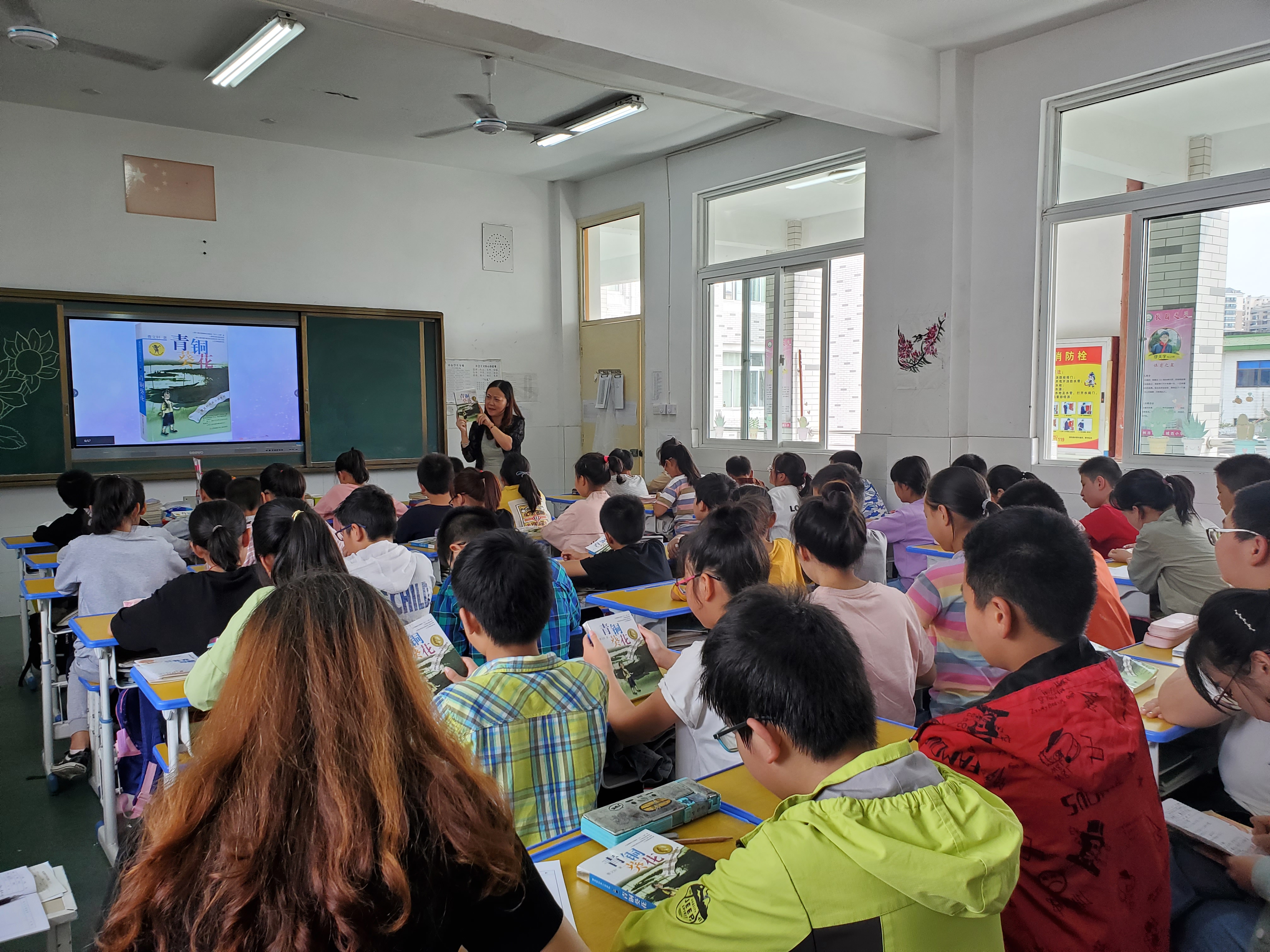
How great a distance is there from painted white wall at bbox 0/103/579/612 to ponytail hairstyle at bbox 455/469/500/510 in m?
4.10

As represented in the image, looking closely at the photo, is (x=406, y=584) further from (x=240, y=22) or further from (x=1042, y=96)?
(x=1042, y=96)

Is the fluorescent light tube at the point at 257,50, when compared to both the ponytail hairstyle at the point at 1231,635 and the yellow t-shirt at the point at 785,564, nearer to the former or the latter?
the yellow t-shirt at the point at 785,564

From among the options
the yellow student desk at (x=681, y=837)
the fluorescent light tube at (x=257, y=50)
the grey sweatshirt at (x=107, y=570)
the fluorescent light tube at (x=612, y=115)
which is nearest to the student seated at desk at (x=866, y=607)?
the yellow student desk at (x=681, y=837)

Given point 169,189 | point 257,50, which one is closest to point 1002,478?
point 257,50

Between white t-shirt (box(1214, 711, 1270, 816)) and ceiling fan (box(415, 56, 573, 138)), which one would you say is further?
ceiling fan (box(415, 56, 573, 138))

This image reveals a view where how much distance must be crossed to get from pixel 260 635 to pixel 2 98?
7.38 m

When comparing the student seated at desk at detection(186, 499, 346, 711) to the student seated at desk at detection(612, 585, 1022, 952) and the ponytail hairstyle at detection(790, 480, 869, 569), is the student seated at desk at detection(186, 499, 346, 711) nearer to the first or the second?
the student seated at desk at detection(612, 585, 1022, 952)

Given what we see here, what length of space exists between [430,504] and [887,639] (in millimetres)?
3178

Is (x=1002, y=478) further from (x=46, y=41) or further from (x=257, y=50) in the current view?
(x=46, y=41)

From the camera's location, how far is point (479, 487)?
13.8 ft

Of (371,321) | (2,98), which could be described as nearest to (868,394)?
(371,321)

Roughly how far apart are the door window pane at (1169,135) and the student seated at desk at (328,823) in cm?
590

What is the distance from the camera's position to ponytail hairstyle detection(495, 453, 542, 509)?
5316mm

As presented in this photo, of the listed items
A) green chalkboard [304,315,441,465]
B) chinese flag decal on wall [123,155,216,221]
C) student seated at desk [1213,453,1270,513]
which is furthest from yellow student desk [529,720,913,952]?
chinese flag decal on wall [123,155,216,221]
